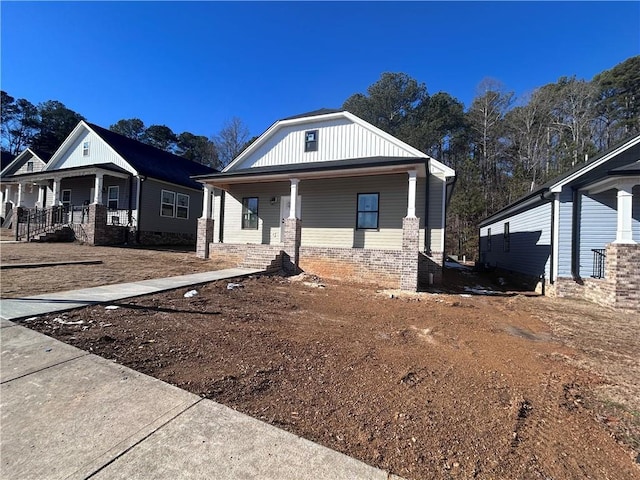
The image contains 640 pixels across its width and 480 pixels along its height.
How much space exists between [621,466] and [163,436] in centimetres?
301

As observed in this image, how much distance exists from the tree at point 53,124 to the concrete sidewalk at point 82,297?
148 feet

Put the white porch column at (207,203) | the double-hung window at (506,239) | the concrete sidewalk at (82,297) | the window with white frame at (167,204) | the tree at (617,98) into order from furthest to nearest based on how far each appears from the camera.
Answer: the tree at (617,98)
the window with white frame at (167,204)
the double-hung window at (506,239)
the white porch column at (207,203)
the concrete sidewalk at (82,297)

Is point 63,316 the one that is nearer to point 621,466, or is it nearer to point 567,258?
point 621,466

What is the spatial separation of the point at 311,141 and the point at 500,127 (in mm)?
25833

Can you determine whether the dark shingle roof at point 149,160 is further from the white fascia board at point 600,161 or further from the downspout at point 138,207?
the white fascia board at point 600,161

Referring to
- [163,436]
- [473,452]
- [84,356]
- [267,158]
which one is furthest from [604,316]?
[267,158]

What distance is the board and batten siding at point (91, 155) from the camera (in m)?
18.5

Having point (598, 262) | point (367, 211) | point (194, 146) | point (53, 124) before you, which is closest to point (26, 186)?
point (53, 124)

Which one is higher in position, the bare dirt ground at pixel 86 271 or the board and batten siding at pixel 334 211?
the board and batten siding at pixel 334 211

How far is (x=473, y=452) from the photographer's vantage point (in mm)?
2061

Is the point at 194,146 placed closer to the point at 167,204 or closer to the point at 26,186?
the point at 26,186

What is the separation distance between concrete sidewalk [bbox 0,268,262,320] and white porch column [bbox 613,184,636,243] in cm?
1037

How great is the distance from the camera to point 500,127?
3030cm

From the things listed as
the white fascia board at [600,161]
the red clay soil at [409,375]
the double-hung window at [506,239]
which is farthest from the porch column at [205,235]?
the double-hung window at [506,239]
